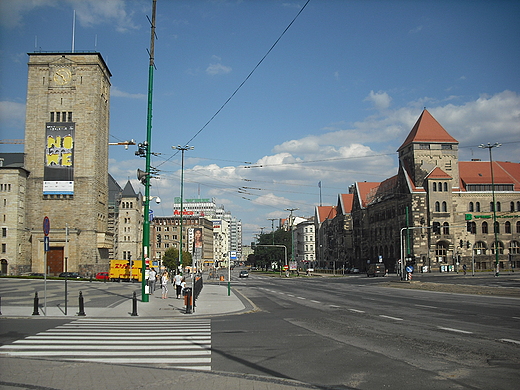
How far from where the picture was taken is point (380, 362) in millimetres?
9477

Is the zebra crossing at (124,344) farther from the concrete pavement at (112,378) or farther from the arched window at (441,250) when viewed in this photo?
the arched window at (441,250)

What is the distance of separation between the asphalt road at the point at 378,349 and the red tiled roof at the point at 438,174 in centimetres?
6588

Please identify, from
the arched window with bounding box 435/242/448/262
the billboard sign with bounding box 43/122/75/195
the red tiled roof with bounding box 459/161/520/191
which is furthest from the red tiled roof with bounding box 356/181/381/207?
the billboard sign with bounding box 43/122/75/195

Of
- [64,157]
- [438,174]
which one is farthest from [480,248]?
[64,157]

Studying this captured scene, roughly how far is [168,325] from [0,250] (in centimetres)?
5876

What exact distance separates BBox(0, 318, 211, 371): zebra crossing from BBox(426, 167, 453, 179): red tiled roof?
72.4 meters

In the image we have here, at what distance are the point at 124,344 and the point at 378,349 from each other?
6.30 m

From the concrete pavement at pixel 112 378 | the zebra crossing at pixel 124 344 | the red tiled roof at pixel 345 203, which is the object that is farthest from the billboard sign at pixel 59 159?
the red tiled roof at pixel 345 203

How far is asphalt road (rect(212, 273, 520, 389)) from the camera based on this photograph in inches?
325

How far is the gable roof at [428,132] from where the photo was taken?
8325cm

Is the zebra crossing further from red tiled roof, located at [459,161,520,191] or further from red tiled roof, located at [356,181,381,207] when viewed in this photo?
red tiled roof, located at [356,181,381,207]

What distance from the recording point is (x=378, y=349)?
1088 centimetres

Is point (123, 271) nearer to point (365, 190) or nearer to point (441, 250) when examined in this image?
point (441, 250)

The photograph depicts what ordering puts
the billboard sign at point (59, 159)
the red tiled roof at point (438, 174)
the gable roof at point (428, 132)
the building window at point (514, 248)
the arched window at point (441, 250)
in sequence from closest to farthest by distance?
the billboard sign at point (59, 159) → the arched window at point (441, 250) → the building window at point (514, 248) → the red tiled roof at point (438, 174) → the gable roof at point (428, 132)
